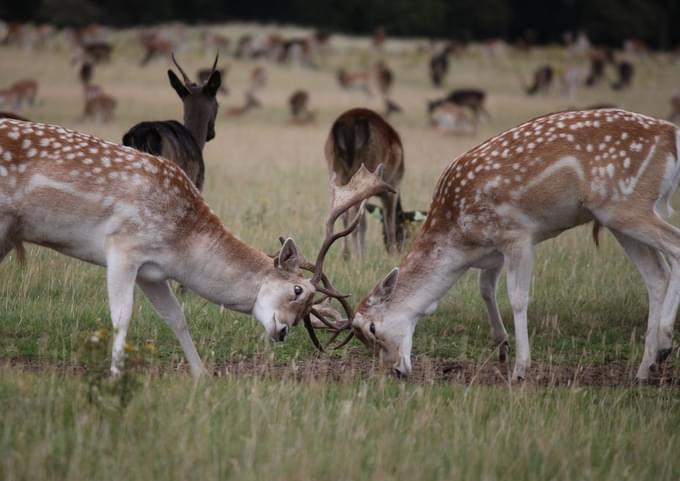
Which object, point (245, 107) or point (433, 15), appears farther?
point (433, 15)

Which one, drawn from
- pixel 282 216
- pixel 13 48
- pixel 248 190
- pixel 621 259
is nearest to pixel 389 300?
pixel 621 259

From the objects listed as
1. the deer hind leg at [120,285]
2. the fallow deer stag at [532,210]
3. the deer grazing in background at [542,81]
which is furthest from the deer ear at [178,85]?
the deer grazing in background at [542,81]

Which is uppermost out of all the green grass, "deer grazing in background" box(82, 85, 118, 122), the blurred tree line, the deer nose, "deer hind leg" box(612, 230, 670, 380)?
the blurred tree line

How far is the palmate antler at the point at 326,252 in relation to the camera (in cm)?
568

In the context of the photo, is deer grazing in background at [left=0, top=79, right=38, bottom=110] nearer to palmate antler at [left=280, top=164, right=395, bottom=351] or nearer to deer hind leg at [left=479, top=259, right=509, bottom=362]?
palmate antler at [left=280, top=164, right=395, bottom=351]

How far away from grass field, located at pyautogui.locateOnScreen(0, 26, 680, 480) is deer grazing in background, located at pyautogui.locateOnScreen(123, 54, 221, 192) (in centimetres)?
102

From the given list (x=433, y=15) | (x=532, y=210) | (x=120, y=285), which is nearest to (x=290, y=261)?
(x=120, y=285)

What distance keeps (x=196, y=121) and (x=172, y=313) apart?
2.86m

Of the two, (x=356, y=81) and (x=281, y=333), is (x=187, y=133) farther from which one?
(x=356, y=81)

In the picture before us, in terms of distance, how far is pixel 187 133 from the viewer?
7.82 metres

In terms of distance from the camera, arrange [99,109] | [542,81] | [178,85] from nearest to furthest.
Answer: [178,85], [99,109], [542,81]

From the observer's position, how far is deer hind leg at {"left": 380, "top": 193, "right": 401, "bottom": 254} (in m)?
9.46

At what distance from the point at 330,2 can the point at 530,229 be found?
1932 inches

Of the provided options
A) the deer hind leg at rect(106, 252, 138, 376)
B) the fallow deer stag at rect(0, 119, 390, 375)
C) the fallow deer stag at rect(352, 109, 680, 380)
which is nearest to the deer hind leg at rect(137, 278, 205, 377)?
the fallow deer stag at rect(0, 119, 390, 375)
